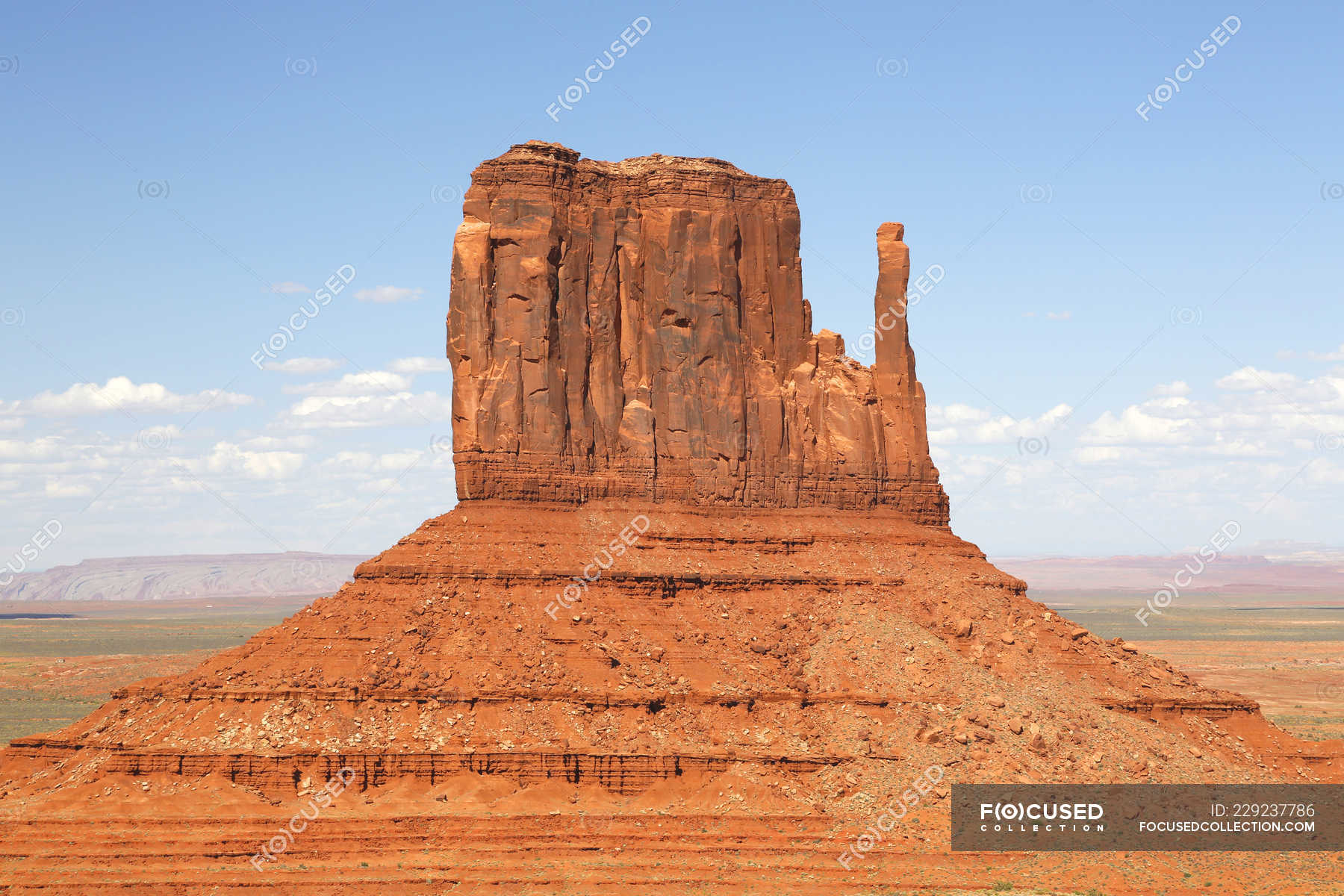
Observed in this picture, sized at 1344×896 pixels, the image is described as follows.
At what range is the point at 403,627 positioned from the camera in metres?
62.3

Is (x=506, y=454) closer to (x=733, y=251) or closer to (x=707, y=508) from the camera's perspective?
(x=707, y=508)

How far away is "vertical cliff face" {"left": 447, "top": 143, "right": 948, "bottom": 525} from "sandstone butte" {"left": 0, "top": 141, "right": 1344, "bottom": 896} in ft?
0.43

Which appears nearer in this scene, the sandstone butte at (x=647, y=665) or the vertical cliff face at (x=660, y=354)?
the sandstone butte at (x=647, y=665)

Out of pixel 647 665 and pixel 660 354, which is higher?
pixel 660 354

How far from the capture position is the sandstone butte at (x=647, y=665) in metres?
53.4

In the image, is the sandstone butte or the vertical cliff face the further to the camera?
the vertical cliff face

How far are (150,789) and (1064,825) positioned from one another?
30924 millimetres

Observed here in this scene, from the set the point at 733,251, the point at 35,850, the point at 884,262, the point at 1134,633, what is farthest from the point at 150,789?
the point at 1134,633

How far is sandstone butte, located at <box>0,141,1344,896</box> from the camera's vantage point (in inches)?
2101

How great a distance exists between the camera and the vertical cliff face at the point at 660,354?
69.8 m

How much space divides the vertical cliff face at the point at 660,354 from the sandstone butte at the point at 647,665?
5.1 inches

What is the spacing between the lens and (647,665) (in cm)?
6194

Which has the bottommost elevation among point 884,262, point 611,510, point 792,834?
point 792,834

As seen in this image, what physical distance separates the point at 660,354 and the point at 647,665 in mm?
16062
